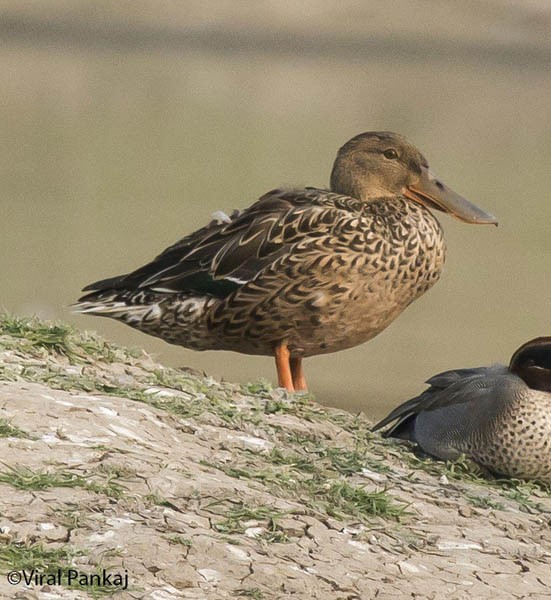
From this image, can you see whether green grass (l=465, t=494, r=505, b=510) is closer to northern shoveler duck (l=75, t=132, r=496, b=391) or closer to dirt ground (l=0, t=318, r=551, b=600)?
dirt ground (l=0, t=318, r=551, b=600)

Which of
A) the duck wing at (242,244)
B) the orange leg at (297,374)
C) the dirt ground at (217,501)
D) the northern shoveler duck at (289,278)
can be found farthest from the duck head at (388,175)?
the dirt ground at (217,501)

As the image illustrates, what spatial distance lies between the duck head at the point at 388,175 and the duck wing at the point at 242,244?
0.67 feet

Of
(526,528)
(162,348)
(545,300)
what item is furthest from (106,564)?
(545,300)

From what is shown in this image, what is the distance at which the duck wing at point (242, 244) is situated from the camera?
6.64 m

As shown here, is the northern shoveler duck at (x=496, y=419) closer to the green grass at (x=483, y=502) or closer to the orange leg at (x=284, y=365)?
the green grass at (x=483, y=502)

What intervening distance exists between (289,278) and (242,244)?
269mm

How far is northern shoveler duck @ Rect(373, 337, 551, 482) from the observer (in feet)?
18.7

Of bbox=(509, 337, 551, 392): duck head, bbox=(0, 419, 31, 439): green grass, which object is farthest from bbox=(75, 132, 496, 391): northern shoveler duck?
bbox=(0, 419, 31, 439): green grass

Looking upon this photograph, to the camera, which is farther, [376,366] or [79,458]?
[376,366]

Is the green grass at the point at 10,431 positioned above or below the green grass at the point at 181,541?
above

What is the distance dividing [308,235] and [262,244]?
203mm

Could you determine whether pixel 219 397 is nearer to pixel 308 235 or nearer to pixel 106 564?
pixel 308 235

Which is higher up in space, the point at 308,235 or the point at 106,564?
the point at 308,235

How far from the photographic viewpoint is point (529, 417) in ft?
18.8
